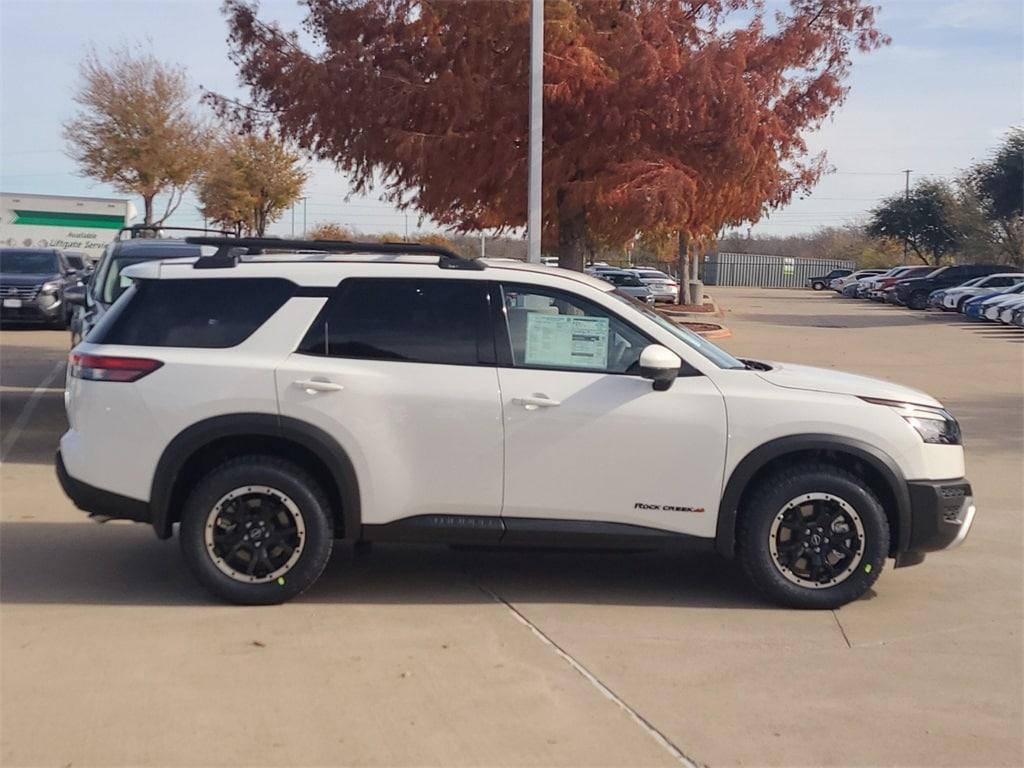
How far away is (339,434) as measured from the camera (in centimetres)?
603

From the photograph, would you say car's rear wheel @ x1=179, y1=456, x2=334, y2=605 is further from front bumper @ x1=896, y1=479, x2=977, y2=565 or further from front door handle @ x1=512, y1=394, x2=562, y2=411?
front bumper @ x1=896, y1=479, x2=977, y2=565

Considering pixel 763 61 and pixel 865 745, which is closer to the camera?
pixel 865 745

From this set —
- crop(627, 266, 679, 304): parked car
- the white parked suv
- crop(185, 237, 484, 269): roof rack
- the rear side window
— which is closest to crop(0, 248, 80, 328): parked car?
crop(185, 237, 484, 269): roof rack

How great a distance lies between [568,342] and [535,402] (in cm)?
41

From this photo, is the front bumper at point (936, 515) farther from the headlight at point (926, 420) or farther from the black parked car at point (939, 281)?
the black parked car at point (939, 281)

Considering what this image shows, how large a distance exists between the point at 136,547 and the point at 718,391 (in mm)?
3834

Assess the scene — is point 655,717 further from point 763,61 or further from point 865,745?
point 763,61

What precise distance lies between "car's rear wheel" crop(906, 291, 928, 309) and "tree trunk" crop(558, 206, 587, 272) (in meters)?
31.4

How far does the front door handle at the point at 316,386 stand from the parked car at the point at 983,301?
3228cm

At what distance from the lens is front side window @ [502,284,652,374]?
20.3ft

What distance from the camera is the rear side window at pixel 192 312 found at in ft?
20.3

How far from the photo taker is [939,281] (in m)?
45.6

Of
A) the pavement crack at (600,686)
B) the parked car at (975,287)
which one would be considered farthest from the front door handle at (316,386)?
the parked car at (975,287)

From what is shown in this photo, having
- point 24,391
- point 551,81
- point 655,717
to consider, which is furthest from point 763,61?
point 655,717
